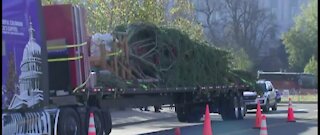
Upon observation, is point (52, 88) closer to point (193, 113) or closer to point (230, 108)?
point (193, 113)

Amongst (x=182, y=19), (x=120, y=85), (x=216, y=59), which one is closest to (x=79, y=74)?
(x=120, y=85)

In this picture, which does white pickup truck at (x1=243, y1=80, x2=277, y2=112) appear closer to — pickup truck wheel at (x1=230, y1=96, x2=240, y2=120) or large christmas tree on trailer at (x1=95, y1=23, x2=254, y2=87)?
pickup truck wheel at (x1=230, y1=96, x2=240, y2=120)

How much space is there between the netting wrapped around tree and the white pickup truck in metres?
9.51

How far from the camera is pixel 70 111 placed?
1372 centimetres

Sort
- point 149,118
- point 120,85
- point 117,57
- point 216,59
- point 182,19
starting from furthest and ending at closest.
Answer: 1. point 182,19
2. point 149,118
3. point 216,59
4. point 117,57
5. point 120,85

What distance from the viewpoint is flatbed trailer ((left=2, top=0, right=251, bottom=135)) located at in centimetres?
1134

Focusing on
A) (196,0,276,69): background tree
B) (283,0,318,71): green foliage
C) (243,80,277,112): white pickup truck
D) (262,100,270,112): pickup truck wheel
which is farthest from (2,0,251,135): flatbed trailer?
(196,0,276,69): background tree

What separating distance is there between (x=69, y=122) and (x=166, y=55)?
6.88 metres

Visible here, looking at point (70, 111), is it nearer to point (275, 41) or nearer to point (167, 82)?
point (167, 82)

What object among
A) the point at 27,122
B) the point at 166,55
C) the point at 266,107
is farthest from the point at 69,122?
the point at 266,107

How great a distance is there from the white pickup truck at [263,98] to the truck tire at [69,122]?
17010mm

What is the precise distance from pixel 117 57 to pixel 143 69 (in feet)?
5.22

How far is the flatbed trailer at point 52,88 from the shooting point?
11344mm

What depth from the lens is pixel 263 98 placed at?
106ft
